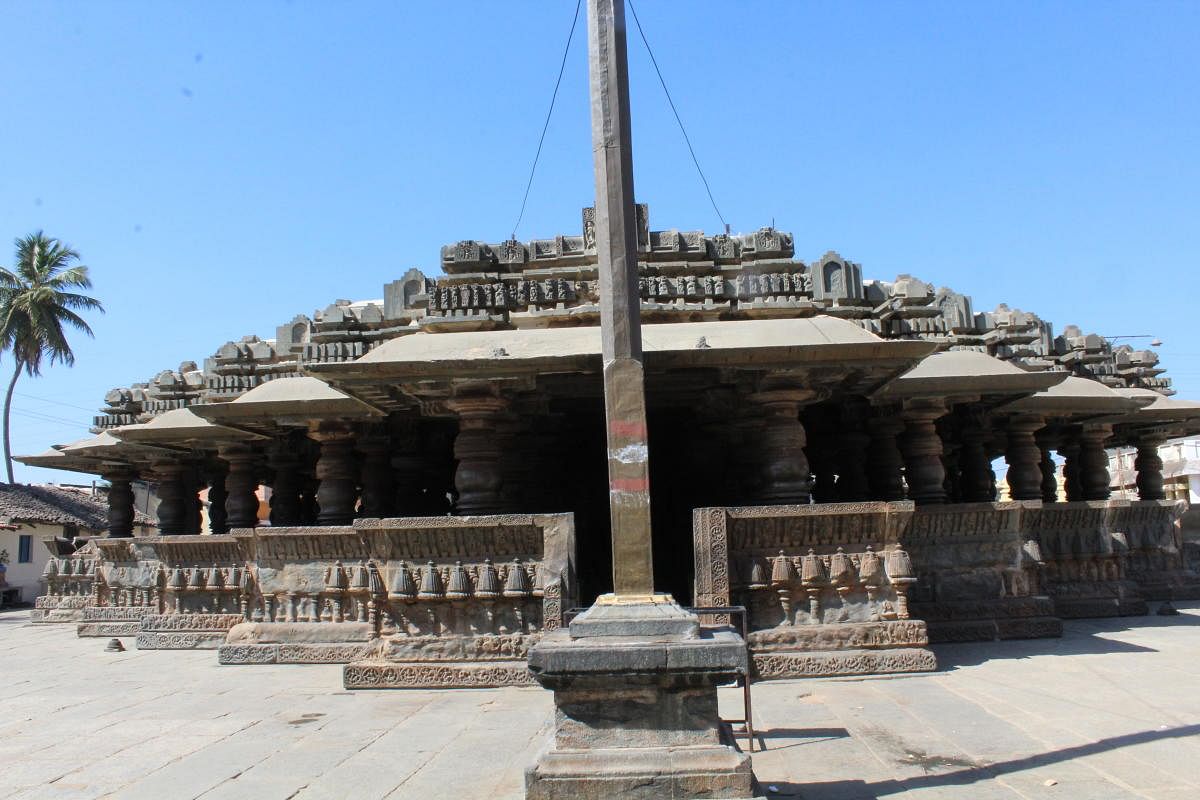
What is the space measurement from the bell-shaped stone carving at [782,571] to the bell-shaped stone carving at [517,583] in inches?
76.0

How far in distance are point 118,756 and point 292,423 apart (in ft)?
13.8

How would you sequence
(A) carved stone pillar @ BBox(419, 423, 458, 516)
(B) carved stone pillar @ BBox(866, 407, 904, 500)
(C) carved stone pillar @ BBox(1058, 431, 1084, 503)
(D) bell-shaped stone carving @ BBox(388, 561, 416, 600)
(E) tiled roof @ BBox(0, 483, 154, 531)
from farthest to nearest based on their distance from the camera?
(E) tiled roof @ BBox(0, 483, 154, 531)
(C) carved stone pillar @ BBox(1058, 431, 1084, 503)
(A) carved stone pillar @ BBox(419, 423, 458, 516)
(B) carved stone pillar @ BBox(866, 407, 904, 500)
(D) bell-shaped stone carving @ BBox(388, 561, 416, 600)

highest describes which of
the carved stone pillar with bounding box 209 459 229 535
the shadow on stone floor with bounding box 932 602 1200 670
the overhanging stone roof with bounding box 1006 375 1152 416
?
the overhanging stone roof with bounding box 1006 375 1152 416

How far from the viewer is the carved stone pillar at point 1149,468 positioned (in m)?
14.4

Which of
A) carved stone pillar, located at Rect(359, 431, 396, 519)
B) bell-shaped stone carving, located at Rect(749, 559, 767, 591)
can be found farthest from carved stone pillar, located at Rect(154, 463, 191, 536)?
bell-shaped stone carving, located at Rect(749, 559, 767, 591)

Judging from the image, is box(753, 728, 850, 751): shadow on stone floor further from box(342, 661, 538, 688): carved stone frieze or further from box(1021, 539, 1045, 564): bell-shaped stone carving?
box(1021, 539, 1045, 564): bell-shaped stone carving

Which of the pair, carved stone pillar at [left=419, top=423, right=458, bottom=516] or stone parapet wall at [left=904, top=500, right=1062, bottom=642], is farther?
carved stone pillar at [left=419, top=423, right=458, bottom=516]

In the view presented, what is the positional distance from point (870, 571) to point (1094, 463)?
7732 millimetres

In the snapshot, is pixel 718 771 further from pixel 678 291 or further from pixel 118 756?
pixel 678 291

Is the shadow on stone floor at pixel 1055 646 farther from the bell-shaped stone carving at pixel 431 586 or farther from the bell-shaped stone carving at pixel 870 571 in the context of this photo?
the bell-shaped stone carving at pixel 431 586

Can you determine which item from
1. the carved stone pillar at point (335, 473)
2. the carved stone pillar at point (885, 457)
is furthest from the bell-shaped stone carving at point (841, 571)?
the carved stone pillar at point (335, 473)

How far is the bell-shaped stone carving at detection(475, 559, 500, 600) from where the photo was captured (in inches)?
282

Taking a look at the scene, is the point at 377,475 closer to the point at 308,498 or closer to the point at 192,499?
the point at 192,499

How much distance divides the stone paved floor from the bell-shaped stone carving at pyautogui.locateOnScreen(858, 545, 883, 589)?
0.74 meters
